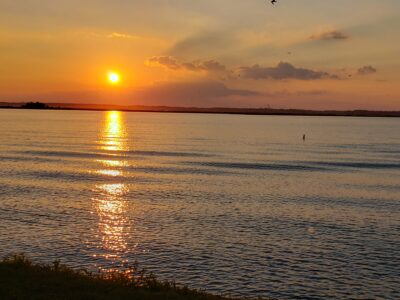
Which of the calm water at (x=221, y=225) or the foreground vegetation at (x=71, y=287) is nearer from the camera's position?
the foreground vegetation at (x=71, y=287)

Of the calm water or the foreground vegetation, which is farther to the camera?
the calm water

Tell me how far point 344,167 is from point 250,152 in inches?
1255

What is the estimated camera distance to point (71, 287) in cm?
1972

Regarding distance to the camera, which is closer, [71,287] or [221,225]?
[71,287]

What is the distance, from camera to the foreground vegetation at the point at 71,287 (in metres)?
18.6

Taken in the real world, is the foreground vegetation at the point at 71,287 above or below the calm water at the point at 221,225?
above

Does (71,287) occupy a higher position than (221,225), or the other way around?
(71,287)

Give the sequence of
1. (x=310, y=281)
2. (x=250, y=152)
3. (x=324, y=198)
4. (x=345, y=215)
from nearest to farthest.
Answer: (x=310, y=281) < (x=345, y=215) < (x=324, y=198) < (x=250, y=152)

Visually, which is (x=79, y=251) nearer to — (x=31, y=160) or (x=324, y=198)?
(x=324, y=198)

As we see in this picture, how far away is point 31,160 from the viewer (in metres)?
90.6

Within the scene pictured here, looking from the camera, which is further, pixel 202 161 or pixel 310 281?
pixel 202 161

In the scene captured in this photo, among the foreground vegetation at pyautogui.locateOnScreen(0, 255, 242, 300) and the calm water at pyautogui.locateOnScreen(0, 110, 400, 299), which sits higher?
the foreground vegetation at pyautogui.locateOnScreen(0, 255, 242, 300)

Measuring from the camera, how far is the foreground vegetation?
18.6 m

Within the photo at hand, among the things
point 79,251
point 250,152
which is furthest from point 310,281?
point 250,152
